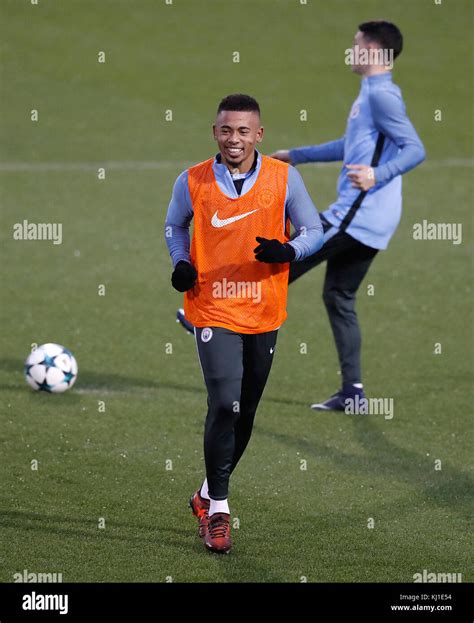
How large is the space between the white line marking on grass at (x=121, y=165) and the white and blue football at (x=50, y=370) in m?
12.3

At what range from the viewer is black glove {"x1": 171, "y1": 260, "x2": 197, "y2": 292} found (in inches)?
266

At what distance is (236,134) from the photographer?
268 inches

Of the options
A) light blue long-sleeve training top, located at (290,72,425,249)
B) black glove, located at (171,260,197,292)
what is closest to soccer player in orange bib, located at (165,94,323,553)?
black glove, located at (171,260,197,292)

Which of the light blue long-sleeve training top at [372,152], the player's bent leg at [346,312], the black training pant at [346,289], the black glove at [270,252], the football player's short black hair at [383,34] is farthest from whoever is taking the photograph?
the player's bent leg at [346,312]

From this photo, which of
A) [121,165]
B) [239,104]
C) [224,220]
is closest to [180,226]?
[224,220]

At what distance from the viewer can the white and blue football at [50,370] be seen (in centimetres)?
1018

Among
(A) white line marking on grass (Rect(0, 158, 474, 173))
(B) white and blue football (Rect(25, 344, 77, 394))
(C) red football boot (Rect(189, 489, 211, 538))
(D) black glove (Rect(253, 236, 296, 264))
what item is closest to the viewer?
(D) black glove (Rect(253, 236, 296, 264))

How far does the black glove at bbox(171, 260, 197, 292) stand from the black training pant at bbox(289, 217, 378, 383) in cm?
309

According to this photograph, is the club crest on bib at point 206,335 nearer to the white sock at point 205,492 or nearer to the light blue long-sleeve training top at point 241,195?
the light blue long-sleeve training top at point 241,195

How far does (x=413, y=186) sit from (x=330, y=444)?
1285 cm

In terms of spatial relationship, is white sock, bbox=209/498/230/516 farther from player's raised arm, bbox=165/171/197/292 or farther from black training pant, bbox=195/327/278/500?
player's raised arm, bbox=165/171/197/292

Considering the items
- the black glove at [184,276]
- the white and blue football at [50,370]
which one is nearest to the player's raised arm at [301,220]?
the black glove at [184,276]

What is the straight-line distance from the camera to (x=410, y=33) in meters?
31.7
